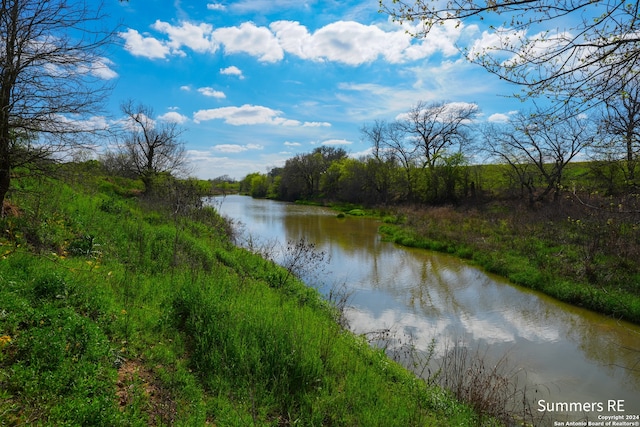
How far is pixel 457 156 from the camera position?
35.8 metres

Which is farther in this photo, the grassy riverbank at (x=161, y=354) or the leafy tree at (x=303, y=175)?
the leafy tree at (x=303, y=175)

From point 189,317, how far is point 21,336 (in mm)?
1941

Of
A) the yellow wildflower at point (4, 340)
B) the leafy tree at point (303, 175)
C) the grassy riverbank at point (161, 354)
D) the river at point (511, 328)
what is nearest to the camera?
the grassy riverbank at point (161, 354)

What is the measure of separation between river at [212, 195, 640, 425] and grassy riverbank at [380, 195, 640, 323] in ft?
1.83

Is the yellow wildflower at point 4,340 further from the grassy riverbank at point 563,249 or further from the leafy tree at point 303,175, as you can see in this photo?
the leafy tree at point 303,175

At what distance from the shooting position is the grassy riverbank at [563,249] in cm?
953

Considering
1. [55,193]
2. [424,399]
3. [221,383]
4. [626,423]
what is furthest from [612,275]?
[55,193]

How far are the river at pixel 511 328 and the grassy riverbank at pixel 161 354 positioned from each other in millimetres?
2194

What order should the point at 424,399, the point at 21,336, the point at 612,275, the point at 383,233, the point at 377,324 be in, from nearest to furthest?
1. the point at 21,336
2. the point at 424,399
3. the point at 377,324
4. the point at 612,275
5. the point at 383,233

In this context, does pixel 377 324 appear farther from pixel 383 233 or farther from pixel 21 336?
pixel 383 233

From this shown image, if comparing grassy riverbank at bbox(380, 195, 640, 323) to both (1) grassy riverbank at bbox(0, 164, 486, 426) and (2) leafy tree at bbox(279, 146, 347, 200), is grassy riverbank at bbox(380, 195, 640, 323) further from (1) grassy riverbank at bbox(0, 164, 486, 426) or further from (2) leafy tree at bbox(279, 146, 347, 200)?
(2) leafy tree at bbox(279, 146, 347, 200)

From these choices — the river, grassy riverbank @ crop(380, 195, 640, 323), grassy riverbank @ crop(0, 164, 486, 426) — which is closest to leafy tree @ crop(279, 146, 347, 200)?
grassy riverbank @ crop(380, 195, 640, 323)

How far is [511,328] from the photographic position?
829cm

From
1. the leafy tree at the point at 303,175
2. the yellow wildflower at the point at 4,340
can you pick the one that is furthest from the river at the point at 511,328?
the leafy tree at the point at 303,175
